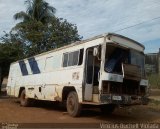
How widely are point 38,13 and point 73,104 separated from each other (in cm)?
2338

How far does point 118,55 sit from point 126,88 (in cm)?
134

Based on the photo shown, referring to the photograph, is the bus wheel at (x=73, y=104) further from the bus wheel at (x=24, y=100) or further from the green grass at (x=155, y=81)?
the green grass at (x=155, y=81)

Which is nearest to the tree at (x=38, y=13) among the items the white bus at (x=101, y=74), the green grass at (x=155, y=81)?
the green grass at (x=155, y=81)

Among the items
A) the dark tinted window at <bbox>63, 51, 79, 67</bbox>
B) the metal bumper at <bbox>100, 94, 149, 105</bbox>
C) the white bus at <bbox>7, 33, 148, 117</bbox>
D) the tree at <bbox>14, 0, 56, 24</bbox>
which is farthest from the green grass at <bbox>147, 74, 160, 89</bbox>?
the metal bumper at <bbox>100, 94, 149, 105</bbox>

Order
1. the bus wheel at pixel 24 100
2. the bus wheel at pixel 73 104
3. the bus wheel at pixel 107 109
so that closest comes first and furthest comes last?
the bus wheel at pixel 73 104 → the bus wheel at pixel 107 109 → the bus wheel at pixel 24 100

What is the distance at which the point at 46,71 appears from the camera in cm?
1784

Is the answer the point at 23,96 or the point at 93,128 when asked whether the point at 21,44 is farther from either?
the point at 93,128

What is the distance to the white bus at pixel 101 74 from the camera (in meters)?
13.1

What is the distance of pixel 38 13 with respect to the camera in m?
36.4

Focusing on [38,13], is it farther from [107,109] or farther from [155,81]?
[107,109]

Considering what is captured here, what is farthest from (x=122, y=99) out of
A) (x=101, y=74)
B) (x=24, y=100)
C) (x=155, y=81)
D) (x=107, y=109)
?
(x=155, y=81)

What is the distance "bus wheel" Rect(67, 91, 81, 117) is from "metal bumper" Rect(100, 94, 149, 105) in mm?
1663

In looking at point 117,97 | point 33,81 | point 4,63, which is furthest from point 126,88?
point 4,63

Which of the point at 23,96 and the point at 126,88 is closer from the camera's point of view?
the point at 126,88
